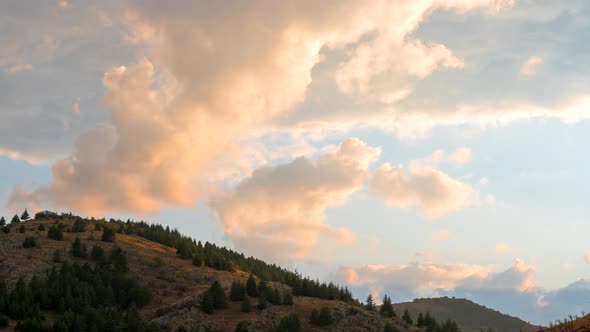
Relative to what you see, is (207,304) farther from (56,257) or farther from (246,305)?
(56,257)

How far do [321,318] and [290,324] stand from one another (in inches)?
455

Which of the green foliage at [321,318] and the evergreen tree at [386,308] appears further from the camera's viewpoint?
the evergreen tree at [386,308]

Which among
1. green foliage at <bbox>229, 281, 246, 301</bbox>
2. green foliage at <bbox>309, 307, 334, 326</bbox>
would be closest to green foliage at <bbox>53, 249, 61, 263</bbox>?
green foliage at <bbox>229, 281, 246, 301</bbox>

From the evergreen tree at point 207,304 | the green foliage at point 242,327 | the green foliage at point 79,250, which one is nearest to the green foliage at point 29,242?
the green foliage at point 79,250

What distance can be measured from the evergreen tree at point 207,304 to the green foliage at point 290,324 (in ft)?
65.6

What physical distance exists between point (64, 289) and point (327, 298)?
77.8 metres

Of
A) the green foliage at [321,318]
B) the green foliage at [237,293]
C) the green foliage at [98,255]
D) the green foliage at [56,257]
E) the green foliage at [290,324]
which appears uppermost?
the green foliage at [98,255]

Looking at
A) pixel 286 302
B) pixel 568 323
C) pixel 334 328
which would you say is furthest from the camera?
pixel 286 302

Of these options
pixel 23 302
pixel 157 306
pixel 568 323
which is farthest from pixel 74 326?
pixel 568 323

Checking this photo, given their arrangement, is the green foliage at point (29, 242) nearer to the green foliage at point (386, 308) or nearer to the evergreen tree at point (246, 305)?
the evergreen tree at point (246, 305)

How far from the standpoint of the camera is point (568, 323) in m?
44.1

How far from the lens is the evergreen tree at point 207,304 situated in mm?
142750

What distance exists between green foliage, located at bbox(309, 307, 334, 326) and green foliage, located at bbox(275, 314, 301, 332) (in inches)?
289

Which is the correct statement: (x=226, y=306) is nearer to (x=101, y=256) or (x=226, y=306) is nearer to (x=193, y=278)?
(x=193, y=278)
